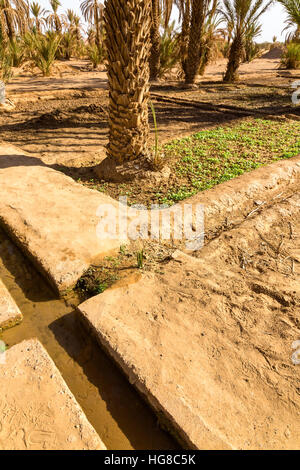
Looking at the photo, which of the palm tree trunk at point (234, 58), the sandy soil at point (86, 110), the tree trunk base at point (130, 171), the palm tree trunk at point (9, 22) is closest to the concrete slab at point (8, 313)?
the tree trunk base at point (130, 171)

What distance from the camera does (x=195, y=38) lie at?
9.34 metres

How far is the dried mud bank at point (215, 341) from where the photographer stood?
54.9 inches

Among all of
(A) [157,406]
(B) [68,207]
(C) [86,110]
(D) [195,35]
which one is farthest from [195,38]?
(A) [157,406]

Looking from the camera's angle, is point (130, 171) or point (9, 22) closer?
point (130, 171)

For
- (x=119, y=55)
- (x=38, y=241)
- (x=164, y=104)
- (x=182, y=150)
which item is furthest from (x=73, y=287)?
(x=164, y=104)

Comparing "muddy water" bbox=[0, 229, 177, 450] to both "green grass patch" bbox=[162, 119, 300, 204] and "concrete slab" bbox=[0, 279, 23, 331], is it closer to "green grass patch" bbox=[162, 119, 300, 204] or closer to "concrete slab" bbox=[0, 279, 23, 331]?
"concrete slab" bbox=[0, 279, 23, 331]

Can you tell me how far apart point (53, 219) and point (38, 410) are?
5.81 feet

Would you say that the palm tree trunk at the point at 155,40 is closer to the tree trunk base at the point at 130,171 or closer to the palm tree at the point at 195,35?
the palm tree at the point at 195,35

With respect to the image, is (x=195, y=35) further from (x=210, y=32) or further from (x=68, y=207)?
(x=68, y=207)

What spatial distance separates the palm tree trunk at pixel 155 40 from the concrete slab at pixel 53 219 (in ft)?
→ 27.8
